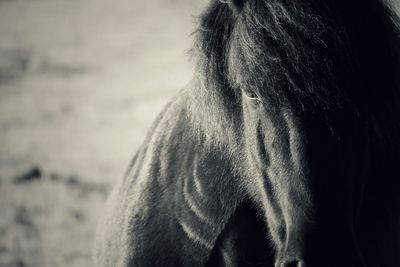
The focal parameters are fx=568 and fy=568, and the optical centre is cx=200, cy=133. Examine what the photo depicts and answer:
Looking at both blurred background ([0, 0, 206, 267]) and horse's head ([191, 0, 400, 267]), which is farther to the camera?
blurred background ([0, 0, 206, 267])

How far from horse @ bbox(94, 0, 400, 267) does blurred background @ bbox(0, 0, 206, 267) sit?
1504 mm

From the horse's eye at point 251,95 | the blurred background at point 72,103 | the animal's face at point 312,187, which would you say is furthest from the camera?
the blurred background at point 72,103

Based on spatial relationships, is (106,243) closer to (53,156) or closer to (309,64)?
(309,64)

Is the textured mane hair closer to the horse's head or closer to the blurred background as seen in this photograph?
the horse's head

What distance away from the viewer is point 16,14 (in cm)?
961

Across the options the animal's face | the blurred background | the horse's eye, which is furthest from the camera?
the blurred background

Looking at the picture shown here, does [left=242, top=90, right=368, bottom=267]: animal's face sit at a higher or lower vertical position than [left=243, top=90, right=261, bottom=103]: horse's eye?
lower

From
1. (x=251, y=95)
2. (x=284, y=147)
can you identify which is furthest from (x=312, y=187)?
(x=251, y=95)

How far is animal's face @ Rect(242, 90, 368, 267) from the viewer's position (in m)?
1.74

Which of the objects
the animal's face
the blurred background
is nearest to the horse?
the animal's face

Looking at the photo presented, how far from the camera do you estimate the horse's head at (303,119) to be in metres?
1.76

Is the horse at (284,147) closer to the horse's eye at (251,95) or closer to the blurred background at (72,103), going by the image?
the horse's eye at (251,95)

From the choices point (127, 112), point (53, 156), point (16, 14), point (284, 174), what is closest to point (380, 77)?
point (284, 174)

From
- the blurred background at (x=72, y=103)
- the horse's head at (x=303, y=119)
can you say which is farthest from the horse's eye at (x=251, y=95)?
the blurred background at (x=72, y=103)
